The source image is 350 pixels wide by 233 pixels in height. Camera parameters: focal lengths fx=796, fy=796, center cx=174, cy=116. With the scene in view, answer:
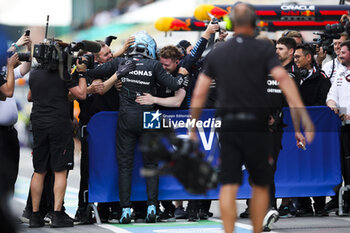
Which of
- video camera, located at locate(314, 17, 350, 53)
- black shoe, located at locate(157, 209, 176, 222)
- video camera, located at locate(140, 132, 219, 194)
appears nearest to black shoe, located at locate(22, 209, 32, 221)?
black shoe, located at locate(157, 209, 176, 222)

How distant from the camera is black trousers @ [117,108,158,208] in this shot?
9109 mm

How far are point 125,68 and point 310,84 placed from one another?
2.53 m

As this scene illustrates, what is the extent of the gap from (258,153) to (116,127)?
352cm

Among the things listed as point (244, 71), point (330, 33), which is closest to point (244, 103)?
point (244, 71)

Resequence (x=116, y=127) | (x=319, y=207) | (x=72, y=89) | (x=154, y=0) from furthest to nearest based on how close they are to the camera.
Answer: (x=154, y=0) → (x=319, y=207) → (x=116, y=127) → (x=72, y=89)

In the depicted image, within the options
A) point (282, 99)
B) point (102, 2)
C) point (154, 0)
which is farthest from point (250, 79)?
point (102, 2)

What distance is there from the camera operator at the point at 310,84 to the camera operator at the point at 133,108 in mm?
1792

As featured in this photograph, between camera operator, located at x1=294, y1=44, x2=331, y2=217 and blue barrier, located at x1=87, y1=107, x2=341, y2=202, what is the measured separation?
0.78 ft

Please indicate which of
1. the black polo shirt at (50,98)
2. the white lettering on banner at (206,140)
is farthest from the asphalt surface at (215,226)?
the black polo shirt at (50,98)

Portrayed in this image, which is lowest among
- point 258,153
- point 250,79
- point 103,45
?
point 258,153

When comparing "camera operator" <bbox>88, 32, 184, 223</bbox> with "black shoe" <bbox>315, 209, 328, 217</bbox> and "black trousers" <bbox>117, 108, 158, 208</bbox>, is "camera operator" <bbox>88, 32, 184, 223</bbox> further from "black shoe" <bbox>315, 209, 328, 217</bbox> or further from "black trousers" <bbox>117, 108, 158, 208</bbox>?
"black shoe" <bbox>315, 209, 328, 217</bbox>

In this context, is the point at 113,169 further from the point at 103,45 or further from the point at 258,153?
the point at 258,153

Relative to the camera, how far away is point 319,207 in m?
10.0

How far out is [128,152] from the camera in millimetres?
9156
